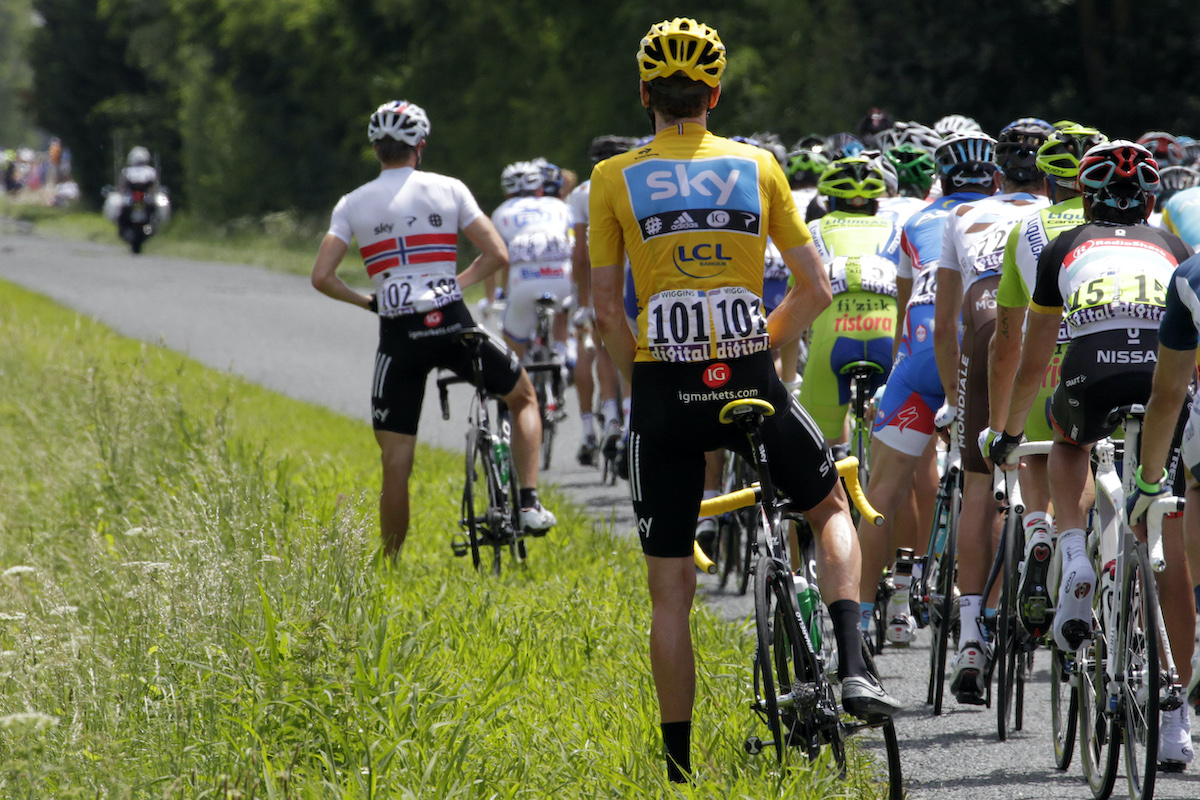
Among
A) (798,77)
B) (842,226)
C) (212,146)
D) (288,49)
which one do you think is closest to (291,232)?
(288,49)

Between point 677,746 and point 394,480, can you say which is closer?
point 677,746

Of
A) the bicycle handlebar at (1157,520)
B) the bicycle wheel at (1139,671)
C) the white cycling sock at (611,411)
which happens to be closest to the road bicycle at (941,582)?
the bicycle wheel at (1139,671)

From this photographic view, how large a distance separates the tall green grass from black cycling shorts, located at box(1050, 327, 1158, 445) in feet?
4.52

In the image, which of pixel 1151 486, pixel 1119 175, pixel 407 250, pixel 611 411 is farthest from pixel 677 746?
pixel 611 411

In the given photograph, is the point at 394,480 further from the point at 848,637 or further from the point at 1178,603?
the point at 1178,603


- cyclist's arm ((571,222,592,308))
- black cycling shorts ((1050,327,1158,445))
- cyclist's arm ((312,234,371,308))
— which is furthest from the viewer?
cyclist's arm ((571,222,592,308))

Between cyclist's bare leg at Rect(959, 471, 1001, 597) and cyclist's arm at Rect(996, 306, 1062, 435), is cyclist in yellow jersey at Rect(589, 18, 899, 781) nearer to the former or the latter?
cyclist's arm at Rect(996, 306, 1062, 435)

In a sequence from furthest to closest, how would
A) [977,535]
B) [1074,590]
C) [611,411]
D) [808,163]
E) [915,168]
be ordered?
[611,411], [808,163], [915,168], [977,535], [1074,590]

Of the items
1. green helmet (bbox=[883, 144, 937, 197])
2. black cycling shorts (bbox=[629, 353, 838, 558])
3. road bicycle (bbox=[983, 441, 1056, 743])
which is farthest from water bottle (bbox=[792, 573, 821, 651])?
green helmet (bbox=[883, 144, 937, 197])

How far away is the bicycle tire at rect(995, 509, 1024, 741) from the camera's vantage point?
19.1 feet

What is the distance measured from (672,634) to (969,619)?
1849 millimetres

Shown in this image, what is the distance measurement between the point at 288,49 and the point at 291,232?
5.13 meters

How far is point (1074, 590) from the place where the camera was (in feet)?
17.3

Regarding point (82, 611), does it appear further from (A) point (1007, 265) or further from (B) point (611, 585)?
(A) point (1007, 265)
